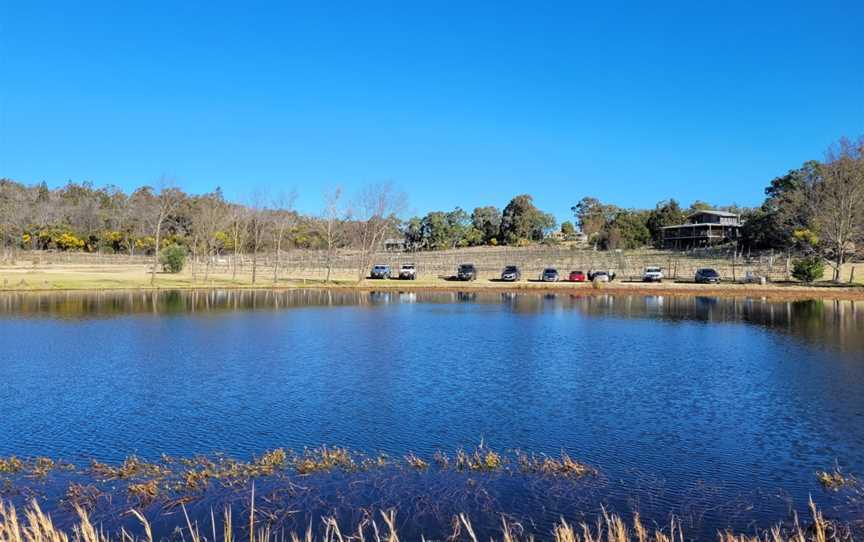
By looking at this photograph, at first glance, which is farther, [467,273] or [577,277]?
[467,273]

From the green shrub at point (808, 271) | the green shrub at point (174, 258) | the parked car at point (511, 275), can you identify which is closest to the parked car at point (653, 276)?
the green shrub at point (808, 271)

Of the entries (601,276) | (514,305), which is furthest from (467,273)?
(514,305)

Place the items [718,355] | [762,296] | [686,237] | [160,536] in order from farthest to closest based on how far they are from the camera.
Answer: [686,237] < [762,296] < [718,355] < [160,536]

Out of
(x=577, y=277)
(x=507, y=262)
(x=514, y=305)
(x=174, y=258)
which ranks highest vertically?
(x=507, y=262)

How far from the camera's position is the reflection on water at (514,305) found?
4066 centimetres

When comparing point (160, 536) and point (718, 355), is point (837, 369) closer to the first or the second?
point (718, 355)

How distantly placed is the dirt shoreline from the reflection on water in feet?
4.10

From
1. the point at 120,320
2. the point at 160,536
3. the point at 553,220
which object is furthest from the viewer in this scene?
the point at 553,220

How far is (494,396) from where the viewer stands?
67.3ft

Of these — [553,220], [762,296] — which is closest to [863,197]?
[762,296]

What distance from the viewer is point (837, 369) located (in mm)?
24641

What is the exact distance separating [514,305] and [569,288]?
15.1 metres

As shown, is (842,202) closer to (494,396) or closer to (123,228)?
(494,396)

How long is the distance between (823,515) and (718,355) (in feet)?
58.8
